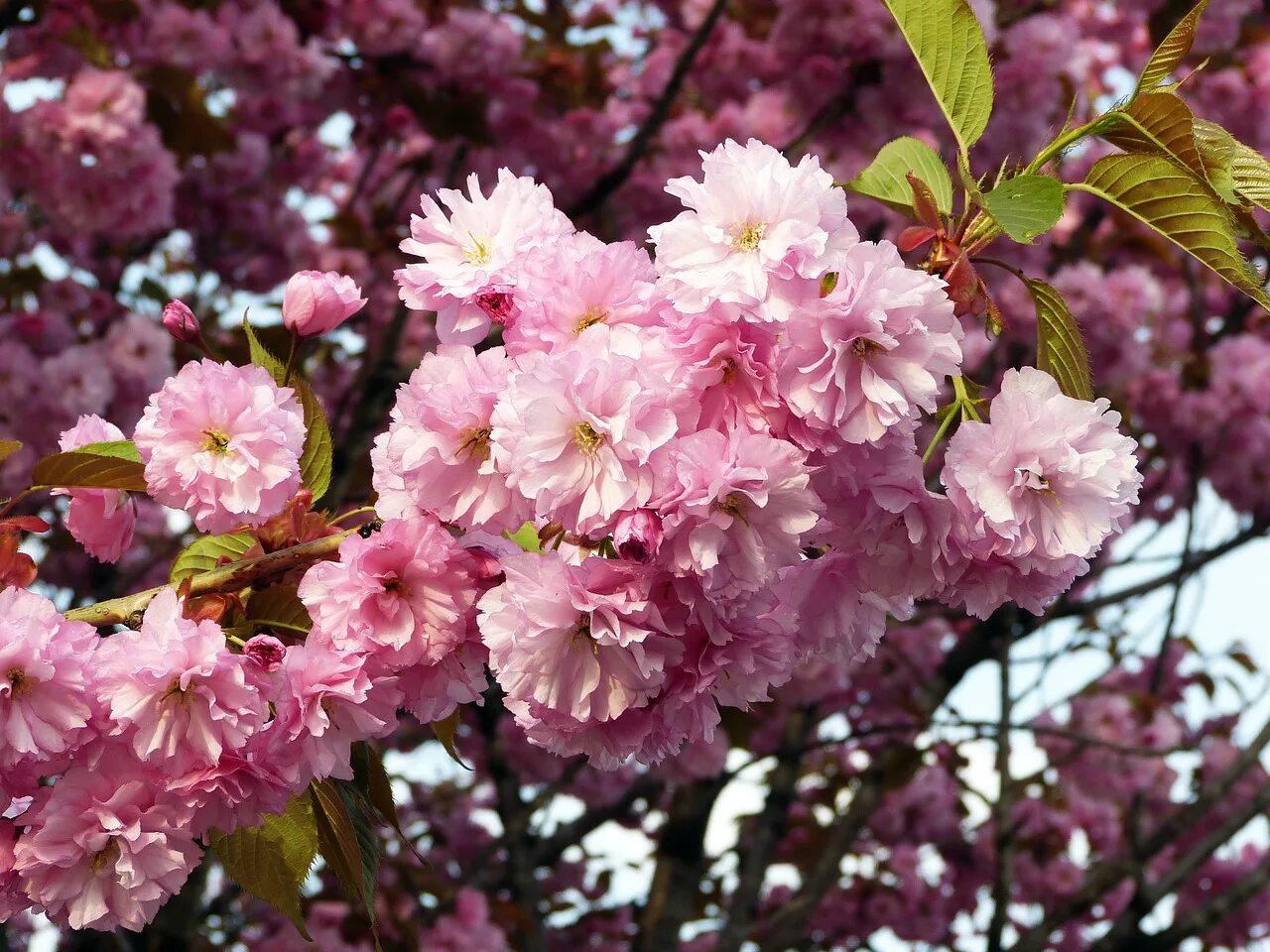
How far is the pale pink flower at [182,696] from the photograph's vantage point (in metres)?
0.97

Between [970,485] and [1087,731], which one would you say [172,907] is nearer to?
[970,485]

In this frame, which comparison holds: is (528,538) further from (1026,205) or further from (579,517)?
(1026,205)

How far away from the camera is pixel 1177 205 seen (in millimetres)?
1013

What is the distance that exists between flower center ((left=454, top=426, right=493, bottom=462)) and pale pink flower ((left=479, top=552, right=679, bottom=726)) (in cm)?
8

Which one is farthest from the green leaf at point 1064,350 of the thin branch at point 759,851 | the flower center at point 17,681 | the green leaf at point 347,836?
the thin branch at point 759,851

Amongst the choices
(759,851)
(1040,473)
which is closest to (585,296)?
(1040,473)

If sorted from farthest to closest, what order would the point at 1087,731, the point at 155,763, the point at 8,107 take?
the point at 1087,731
the point at 8,107
the point at 155,763

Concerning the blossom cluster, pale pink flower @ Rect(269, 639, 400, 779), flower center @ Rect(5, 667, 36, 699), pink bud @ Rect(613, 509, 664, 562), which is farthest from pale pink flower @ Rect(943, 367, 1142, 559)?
flower center @ Rect(5, 667, 36, 699)

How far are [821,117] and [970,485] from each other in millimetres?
3494

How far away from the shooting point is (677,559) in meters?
0.87

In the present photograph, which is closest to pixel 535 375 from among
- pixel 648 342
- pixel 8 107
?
pixel 648 342

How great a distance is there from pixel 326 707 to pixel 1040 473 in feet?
1.85

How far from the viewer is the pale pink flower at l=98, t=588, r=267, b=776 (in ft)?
3.19

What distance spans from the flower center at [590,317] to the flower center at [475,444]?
0.33ft
